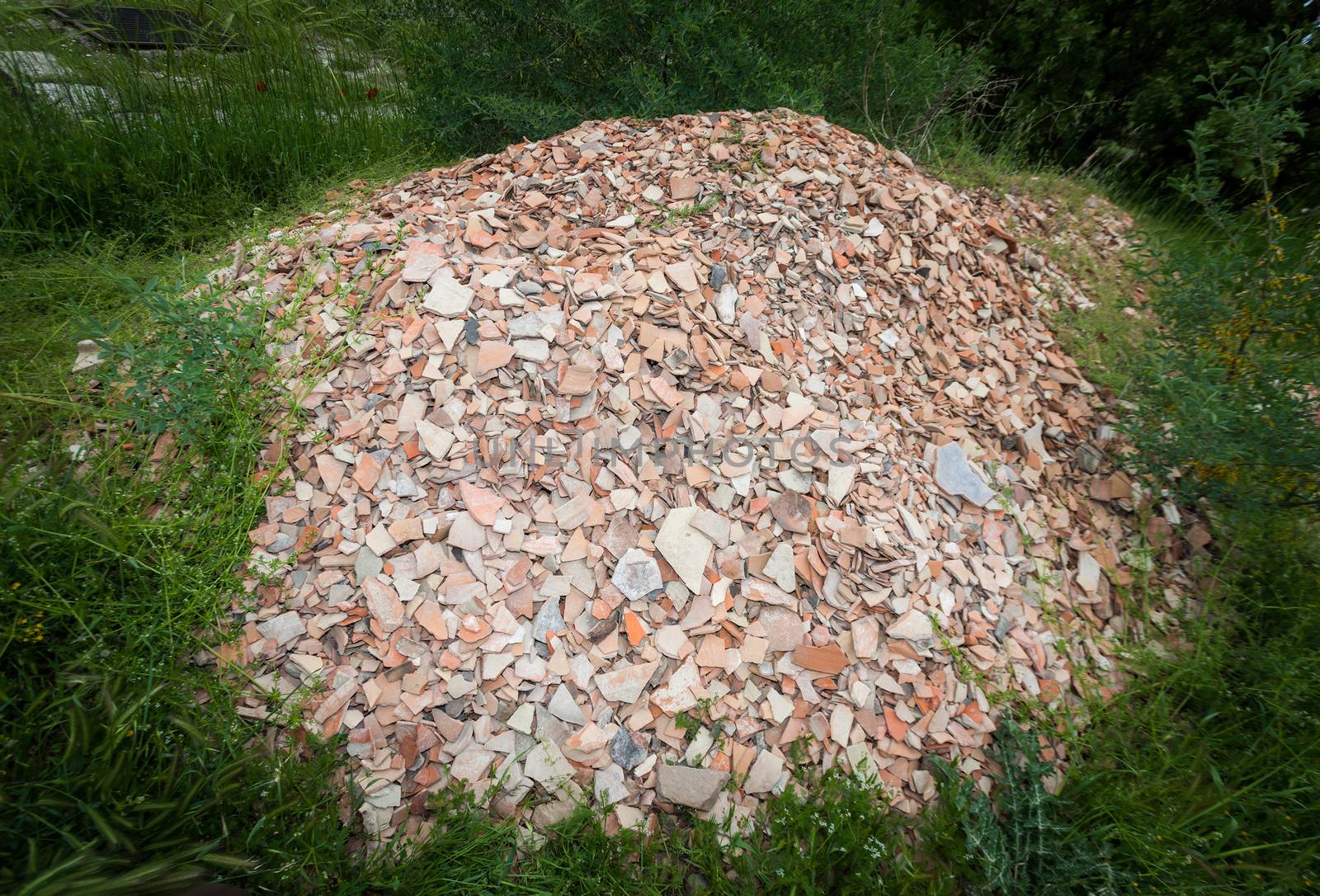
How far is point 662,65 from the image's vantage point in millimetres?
4027

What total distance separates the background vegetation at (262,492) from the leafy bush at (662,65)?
0.08ft

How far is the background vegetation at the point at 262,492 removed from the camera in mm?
1828

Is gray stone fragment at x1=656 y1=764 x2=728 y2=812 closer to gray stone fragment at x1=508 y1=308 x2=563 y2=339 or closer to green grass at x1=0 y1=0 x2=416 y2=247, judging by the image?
gray stone fragment at x1=508 y1=308 x2=563 y2=339

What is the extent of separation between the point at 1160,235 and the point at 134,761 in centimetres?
570

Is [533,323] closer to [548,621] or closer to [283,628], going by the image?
[548,621]

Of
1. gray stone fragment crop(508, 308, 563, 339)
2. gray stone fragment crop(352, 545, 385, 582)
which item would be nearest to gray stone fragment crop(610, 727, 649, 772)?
gray stone fragment crop(352, 545, 385, 582)

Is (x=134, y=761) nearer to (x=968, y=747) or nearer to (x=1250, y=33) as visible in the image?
(x=968, y=747)

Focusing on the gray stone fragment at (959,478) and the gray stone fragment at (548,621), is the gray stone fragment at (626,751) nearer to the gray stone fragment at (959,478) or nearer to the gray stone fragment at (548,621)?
the gray stone fragment at (548,621)

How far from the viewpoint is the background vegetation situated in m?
1.83

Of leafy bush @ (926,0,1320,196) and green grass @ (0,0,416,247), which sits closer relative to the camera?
green grass @ (0,0,416,247)

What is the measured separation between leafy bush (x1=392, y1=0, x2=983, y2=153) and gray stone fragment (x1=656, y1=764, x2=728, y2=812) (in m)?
3.20

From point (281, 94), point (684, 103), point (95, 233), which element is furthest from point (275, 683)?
point (281, 94)

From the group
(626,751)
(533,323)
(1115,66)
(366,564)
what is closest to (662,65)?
(533,323)

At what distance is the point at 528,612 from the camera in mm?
2219
